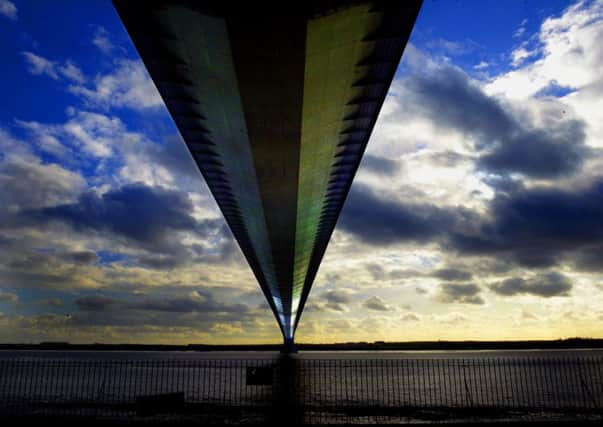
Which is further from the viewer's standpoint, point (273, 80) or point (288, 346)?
point (288, 346)

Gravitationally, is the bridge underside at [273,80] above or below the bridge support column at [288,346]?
above

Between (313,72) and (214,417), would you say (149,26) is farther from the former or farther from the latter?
(214,417)

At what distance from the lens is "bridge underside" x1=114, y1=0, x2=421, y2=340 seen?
13.6 m

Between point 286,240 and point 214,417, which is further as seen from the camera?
point 286,240

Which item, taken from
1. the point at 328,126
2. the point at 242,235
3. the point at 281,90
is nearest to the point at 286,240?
the point at 242,235

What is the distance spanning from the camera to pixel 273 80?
16.5m

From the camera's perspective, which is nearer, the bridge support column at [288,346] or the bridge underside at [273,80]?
the bridge underside at [273,80]

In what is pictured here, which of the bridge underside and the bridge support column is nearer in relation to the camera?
the bridge underside

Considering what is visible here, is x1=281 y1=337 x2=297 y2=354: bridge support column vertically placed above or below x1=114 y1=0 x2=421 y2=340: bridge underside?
below

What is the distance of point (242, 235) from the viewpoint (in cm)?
4600

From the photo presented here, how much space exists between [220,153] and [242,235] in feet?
70.7

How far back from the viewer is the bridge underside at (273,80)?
13.6m

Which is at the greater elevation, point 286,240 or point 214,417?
point 286,240

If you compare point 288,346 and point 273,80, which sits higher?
point 273,80
